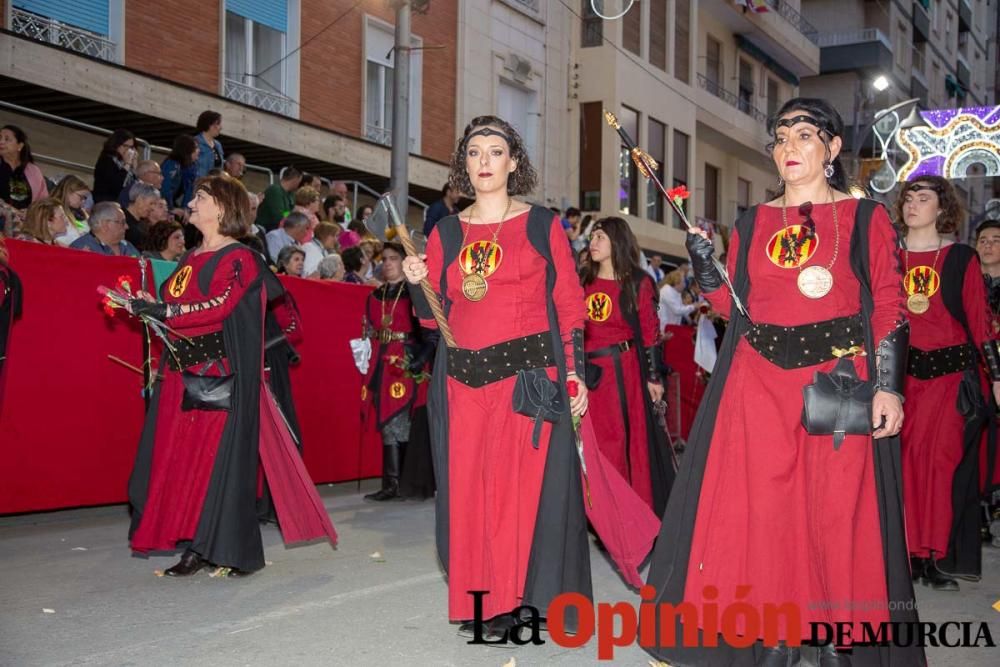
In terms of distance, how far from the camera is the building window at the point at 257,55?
1680 cm

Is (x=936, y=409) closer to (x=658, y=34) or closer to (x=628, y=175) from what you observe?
(x=628, y=175)

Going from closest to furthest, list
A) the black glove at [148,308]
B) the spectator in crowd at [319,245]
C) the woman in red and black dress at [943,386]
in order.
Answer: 1. the black glove at [148,308]
2. the woman in red and black dress at [943,386]
3. the spectator in crowd at [319,245]

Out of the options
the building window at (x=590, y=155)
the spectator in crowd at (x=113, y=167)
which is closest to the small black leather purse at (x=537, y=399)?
the spectator in crowd at (x=113, y=167)

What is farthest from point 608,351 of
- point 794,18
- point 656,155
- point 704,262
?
point 794,18

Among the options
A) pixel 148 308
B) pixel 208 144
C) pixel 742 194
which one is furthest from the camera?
pixel 742 194

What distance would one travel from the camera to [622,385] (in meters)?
8.27

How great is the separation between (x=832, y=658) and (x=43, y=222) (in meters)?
6.78

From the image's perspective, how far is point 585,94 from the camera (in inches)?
971

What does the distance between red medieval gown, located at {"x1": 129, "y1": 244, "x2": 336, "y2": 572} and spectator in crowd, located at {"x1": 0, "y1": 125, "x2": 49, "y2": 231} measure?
3.87 m

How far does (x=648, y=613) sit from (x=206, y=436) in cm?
294

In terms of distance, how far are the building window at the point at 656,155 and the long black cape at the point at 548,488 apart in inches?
866

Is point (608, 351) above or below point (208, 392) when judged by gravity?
above

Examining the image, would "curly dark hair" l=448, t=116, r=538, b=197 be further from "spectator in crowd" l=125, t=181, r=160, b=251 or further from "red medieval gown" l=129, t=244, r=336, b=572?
"spectator in crowd" l=125, t=181, r=160, b=251

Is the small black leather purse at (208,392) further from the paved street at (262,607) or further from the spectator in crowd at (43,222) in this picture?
the spectator in crowd at (43,222)
